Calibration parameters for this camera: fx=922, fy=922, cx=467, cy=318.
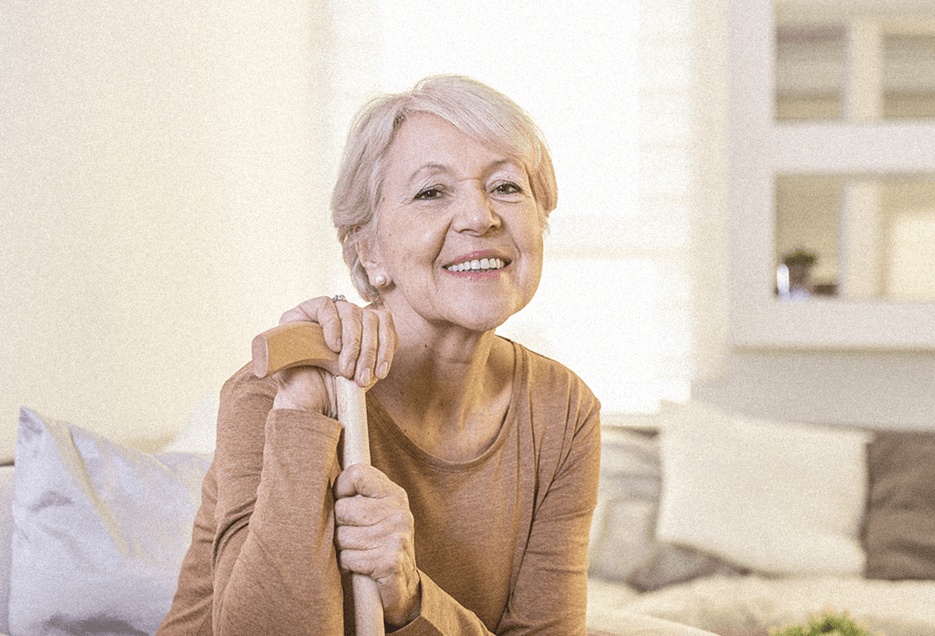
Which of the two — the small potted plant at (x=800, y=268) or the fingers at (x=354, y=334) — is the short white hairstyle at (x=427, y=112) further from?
the small potted plant at (x=800, y=268)

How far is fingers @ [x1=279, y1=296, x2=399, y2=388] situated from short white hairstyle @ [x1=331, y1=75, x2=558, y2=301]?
276 mm

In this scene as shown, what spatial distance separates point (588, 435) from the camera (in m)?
1.41

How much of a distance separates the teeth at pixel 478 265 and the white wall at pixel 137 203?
0.94m

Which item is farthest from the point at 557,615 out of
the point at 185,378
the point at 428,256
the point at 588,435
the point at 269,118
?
the point at 269,118

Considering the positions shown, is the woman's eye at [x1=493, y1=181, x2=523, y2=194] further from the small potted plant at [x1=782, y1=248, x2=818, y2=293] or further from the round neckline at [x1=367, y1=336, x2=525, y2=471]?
the small potted plant at [x1=782, y1=248, x2=818, y2=293]

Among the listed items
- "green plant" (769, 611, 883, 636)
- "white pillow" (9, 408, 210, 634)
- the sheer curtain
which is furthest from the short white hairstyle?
the sheer curtain

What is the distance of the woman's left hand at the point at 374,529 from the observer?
3.11 feet

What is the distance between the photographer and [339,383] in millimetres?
999

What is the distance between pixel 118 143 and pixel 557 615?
4.67 feet

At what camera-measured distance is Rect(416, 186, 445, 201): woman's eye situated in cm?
119

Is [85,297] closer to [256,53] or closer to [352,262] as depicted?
[352,262]

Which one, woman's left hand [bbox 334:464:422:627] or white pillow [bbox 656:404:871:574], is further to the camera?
white pillow [bbox 656:404:871:574]

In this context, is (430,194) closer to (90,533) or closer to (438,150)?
(438,150)

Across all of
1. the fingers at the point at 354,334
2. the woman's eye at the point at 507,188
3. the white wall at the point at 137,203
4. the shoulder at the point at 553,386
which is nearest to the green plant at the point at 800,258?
the white wall at the point at 137,203
